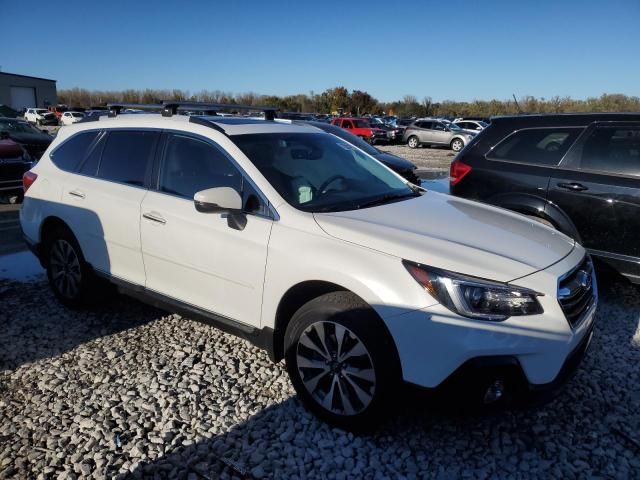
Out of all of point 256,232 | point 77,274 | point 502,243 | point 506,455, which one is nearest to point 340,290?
point 256,232

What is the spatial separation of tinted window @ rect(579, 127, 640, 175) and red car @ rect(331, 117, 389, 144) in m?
24.6

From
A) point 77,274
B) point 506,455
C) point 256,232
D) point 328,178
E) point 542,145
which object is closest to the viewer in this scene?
point 506,455

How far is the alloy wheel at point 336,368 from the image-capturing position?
8.69 feet

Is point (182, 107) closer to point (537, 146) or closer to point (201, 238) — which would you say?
point (201, 238)

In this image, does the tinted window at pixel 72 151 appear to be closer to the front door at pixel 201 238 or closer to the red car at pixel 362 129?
the front door at pixel 201 238

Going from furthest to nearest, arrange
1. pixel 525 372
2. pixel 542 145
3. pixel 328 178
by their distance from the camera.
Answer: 1. pixel 542 145
2. pixel 328 178
3. pixel 525 372

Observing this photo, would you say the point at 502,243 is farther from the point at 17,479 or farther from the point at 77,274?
the point at 77,274

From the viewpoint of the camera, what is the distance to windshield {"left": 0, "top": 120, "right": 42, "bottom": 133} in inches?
523

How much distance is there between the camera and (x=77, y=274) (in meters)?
4.34

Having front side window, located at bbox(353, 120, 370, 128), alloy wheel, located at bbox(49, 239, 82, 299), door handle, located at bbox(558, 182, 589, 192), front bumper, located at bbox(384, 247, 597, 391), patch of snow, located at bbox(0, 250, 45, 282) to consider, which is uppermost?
front side window, located at bbox(353, 120, 370, 128)

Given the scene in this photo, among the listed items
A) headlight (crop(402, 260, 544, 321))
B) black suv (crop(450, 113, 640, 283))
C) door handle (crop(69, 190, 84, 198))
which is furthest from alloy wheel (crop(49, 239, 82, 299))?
black suv (crop(450, 113, 640, 283))

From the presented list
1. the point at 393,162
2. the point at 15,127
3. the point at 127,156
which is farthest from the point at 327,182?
the point at 15,127

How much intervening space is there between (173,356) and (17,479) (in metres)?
1.35

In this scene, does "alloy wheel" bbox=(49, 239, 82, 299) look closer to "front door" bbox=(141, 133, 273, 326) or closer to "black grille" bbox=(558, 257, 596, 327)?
"front door" bbox=(141, 133, 273, 326)
